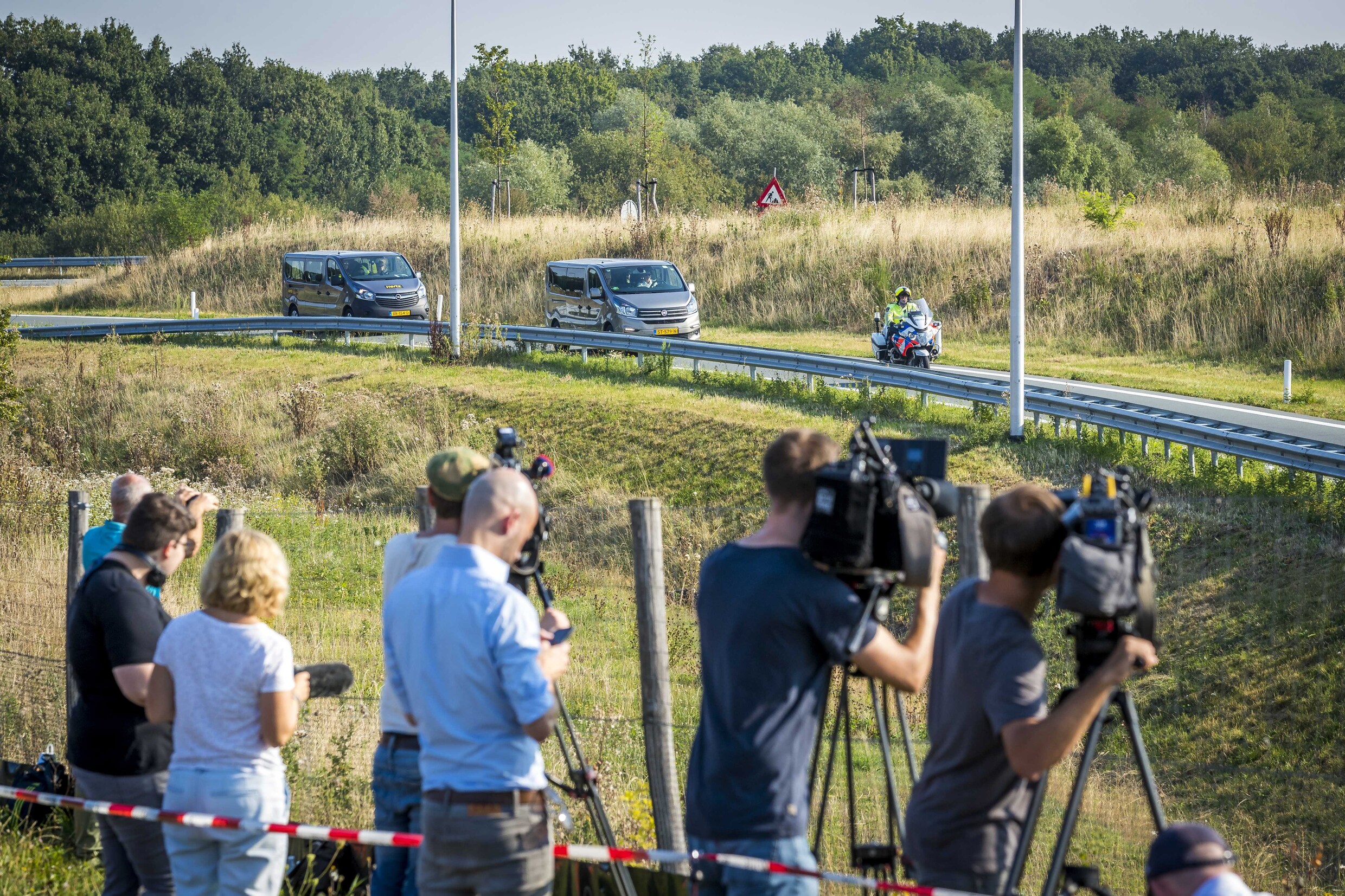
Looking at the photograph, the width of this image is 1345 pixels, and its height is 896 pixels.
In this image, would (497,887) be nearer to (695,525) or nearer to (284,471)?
(695,525)

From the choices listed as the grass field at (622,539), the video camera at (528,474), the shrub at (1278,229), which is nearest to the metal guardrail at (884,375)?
the grass field at (622,539)

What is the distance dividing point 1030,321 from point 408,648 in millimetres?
27066

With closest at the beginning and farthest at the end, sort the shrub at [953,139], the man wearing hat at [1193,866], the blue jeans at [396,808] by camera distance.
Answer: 1. the man wearing hat at [1193,866]
2. the blue jeans at [396,808]
3. the shrub at [953,139]

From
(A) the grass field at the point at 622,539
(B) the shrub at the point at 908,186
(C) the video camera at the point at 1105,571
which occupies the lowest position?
(A) the grass field at the point at 622,539

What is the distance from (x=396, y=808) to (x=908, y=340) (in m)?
18.9

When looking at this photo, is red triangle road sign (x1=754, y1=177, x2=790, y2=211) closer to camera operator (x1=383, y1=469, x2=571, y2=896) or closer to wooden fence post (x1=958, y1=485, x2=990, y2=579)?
wooden fence post (x1=958, y1=485, x2=990, y2=579)

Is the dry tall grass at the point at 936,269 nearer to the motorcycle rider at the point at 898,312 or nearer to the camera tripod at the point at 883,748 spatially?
the motorcycle rider at the point at 898,312

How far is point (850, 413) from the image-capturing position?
65.1 feet

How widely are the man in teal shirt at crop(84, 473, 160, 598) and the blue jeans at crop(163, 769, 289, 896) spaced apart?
1555 millimetres

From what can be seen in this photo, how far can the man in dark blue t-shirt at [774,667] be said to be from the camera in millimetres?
3750

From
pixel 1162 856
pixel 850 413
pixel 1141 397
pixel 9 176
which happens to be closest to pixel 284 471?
pixel 850 413

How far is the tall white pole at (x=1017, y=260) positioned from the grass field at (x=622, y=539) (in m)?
0.50

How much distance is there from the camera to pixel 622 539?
11.0 m

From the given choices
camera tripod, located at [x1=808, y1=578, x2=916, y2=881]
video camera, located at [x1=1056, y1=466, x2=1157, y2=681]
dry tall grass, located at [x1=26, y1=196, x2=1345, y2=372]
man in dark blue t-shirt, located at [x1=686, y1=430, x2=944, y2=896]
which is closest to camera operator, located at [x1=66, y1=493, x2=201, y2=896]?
man in dark blue t-shirt, located at [x1=686, y1=430, x2=944, y2=896]
